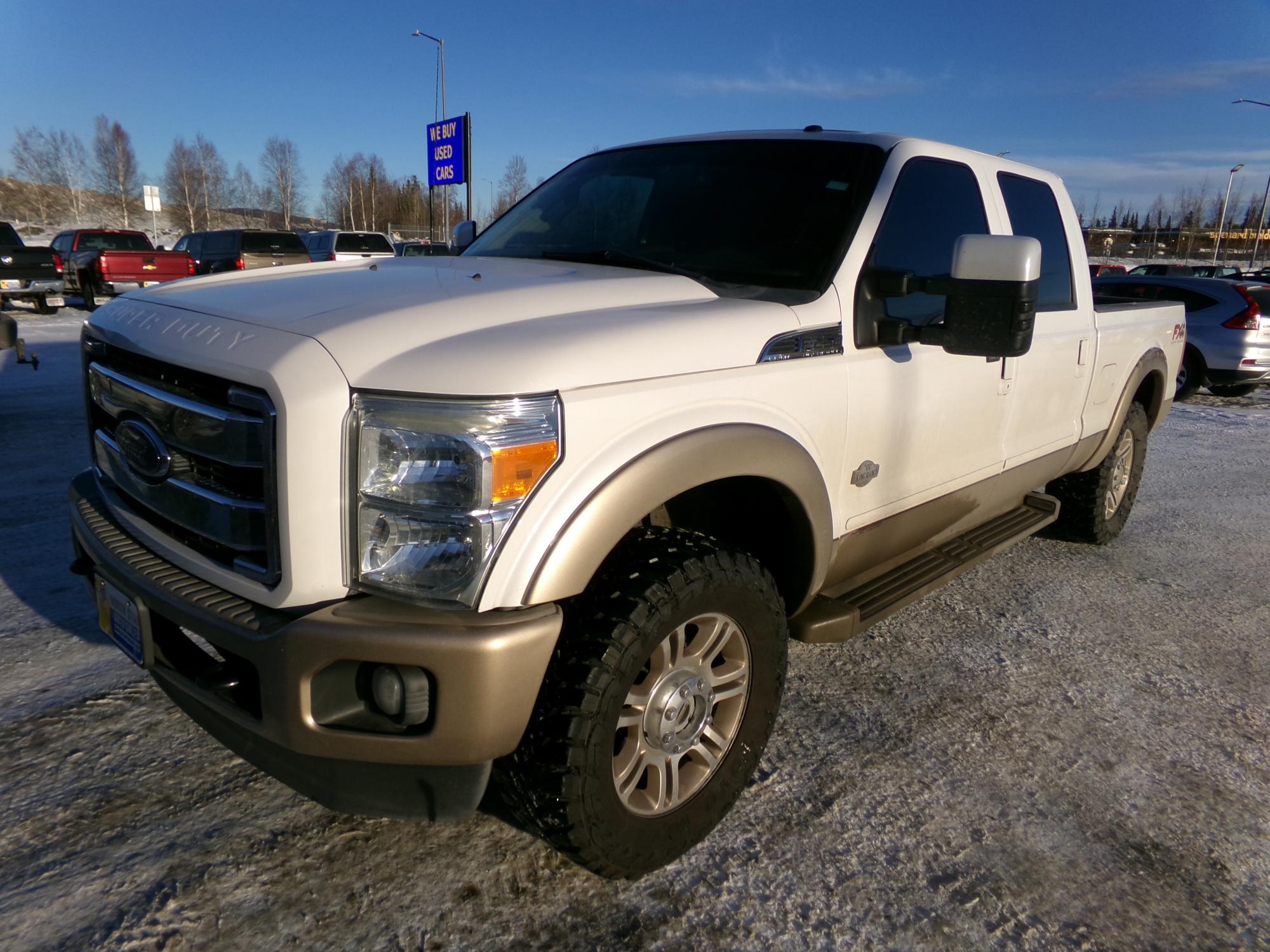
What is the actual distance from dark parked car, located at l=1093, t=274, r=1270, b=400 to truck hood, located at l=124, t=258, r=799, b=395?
10.3 metres

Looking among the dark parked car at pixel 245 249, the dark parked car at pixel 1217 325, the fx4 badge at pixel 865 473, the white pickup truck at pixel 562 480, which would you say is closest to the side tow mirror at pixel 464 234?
the white pickup truck at pixel 562 480

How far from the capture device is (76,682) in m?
3.10

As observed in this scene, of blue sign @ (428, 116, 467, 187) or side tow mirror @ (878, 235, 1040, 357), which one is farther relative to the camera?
blue sign @ (428, 116, 467, 187)

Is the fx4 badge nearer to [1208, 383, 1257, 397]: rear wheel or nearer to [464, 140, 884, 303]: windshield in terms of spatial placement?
[464, 140, 884, 303]: windshield

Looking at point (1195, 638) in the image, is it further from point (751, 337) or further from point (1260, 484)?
point (1260, 484)

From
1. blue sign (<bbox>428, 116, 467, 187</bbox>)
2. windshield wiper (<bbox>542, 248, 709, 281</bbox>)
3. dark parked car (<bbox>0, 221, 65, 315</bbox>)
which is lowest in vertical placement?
dark parked car (<bbox>0, 221, 65, 315</bbox>)

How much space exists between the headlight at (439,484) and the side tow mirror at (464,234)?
2.62m

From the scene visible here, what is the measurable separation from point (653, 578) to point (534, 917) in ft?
2.82

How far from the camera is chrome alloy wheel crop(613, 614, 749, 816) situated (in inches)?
86.9

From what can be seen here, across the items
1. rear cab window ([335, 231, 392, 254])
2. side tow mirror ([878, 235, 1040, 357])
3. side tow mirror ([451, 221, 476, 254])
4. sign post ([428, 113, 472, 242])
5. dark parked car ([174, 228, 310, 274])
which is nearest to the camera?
side tow mirror ([878, 235, 1040, 357])

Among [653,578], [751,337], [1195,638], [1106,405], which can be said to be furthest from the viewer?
[1106,405]

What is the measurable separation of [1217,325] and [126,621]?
12.7 meters

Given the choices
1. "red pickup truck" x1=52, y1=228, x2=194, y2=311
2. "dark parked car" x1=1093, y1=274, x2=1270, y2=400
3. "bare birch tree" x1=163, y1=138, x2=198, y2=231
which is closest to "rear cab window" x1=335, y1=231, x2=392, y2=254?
"red pickup truck" x1=52, y1=228, x2=194, y2=311

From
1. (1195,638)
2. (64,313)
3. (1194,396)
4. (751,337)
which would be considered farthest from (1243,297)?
(64,313)
